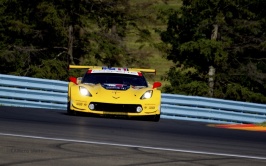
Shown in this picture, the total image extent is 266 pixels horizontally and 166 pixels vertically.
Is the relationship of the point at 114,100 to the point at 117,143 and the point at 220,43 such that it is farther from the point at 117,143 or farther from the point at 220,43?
the point at 220,43

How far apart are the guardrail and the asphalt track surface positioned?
4.15m

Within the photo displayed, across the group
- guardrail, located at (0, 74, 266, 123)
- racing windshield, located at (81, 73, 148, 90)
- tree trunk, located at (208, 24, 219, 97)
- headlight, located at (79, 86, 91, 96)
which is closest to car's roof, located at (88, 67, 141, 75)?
racing windshield, located at (81, 73, 148, 90)

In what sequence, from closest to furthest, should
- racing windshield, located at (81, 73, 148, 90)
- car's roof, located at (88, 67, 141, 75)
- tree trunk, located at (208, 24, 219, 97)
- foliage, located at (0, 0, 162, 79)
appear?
racing windshield, located at (81, 73, 148, 90) < car's roof, located at (88, 67, 141, 75) < tree trunk, located at (208, 24, 219, 97) < foliage, located at (0, 0, 162, 79)

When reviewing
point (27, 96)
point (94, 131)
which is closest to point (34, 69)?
point (27, 96)

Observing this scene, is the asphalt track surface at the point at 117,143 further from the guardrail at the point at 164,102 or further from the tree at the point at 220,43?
the tree at the point at 220,43

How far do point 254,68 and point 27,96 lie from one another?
21.0 metres

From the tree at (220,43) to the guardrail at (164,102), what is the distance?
17356 millimetres

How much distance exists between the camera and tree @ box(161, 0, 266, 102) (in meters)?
41.5

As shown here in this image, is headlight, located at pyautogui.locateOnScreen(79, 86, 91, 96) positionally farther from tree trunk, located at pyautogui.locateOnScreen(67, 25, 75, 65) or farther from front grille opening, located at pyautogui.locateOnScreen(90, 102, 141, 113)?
tree trunk, located at pyautogui.locateOnScreen(67, 25, 75, 65)

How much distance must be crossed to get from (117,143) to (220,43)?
28.3m

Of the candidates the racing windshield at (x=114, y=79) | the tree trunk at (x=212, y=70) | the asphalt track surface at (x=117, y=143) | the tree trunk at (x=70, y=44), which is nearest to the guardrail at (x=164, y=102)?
the racing windshield at (x=114, y=79)

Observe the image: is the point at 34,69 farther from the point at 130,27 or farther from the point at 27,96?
the point at 27,96

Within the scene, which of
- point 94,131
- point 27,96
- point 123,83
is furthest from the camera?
point 27,96

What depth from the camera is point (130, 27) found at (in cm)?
4703
